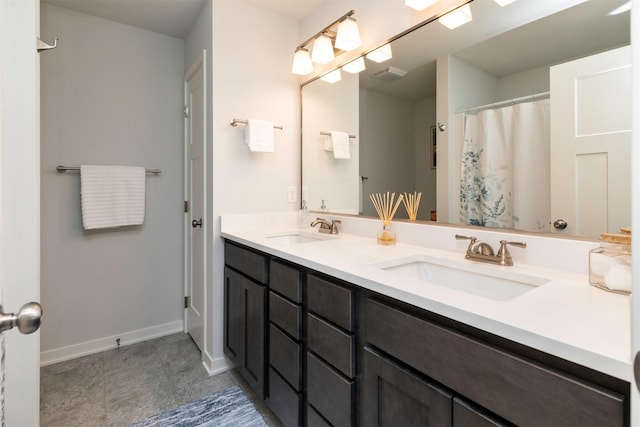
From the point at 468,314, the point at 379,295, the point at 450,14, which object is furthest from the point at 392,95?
the point at 468,314

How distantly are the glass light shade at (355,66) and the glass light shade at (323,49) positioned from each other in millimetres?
116

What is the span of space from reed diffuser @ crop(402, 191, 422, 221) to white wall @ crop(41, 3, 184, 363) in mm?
1893

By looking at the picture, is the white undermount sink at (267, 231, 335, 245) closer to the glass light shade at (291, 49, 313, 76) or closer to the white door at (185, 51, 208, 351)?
the white door at (185, 51, 208, 351)

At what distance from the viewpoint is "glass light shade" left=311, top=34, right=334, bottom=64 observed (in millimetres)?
1937

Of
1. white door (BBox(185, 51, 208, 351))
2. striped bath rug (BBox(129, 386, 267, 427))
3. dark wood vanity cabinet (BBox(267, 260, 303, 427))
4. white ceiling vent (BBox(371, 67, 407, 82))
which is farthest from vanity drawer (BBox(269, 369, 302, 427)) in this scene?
white ceiling vent (BBox(371, 67, 407, 82))

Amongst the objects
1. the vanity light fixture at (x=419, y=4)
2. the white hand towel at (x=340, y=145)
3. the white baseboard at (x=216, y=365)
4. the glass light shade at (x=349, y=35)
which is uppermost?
the glass light shade at (x=349, y=35)

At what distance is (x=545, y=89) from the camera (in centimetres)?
107

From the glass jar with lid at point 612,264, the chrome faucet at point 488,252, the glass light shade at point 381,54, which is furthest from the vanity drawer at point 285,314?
the glass light shade at point 381,54

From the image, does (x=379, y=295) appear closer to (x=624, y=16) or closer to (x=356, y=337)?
(x=356, y=337)

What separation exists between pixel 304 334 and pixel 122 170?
1902 mm

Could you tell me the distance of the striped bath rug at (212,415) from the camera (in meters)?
1.53

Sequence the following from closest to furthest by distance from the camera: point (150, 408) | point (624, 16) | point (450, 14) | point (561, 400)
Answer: point (561, 400) < point (624, 16) < point (450, 14) < point (150, 408)

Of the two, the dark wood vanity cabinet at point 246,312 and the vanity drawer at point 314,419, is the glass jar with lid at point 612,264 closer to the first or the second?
the vanity drawer at point 314,419

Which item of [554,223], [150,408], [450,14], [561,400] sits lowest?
[150,408]
